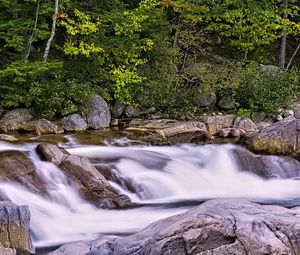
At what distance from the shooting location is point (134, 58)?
15367 millimetres

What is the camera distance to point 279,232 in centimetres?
436

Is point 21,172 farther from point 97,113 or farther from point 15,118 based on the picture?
point 97,113

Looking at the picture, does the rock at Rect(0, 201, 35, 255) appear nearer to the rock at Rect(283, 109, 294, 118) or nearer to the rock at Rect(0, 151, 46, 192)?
the rock at Rect(0, 151, 46, 192)

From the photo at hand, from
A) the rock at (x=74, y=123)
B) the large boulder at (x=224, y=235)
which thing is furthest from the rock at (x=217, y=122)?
the large boulder at (x=224, y=235)

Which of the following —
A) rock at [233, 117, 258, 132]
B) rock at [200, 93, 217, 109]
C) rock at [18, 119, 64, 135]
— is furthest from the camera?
rock at [200, 93, 217, 109]

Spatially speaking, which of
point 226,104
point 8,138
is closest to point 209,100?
point 226,104

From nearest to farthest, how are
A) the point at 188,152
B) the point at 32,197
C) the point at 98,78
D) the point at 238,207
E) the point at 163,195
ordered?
the point at 238,207
the point at 32,197
the point at 163,195
the point at 188,152
the point at 98,78

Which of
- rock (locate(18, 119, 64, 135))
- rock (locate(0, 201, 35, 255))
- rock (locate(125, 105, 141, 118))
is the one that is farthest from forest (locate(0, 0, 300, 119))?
rock (locate(0, 201, 35, 255))

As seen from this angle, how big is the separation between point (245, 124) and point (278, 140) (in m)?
2.58

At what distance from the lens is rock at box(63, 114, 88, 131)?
13.3 m

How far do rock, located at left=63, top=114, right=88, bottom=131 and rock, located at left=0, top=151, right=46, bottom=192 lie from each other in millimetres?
3973

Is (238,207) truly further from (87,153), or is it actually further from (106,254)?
(87,153)

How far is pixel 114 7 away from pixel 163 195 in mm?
8742

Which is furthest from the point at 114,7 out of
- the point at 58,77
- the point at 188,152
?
the point at 188,152
